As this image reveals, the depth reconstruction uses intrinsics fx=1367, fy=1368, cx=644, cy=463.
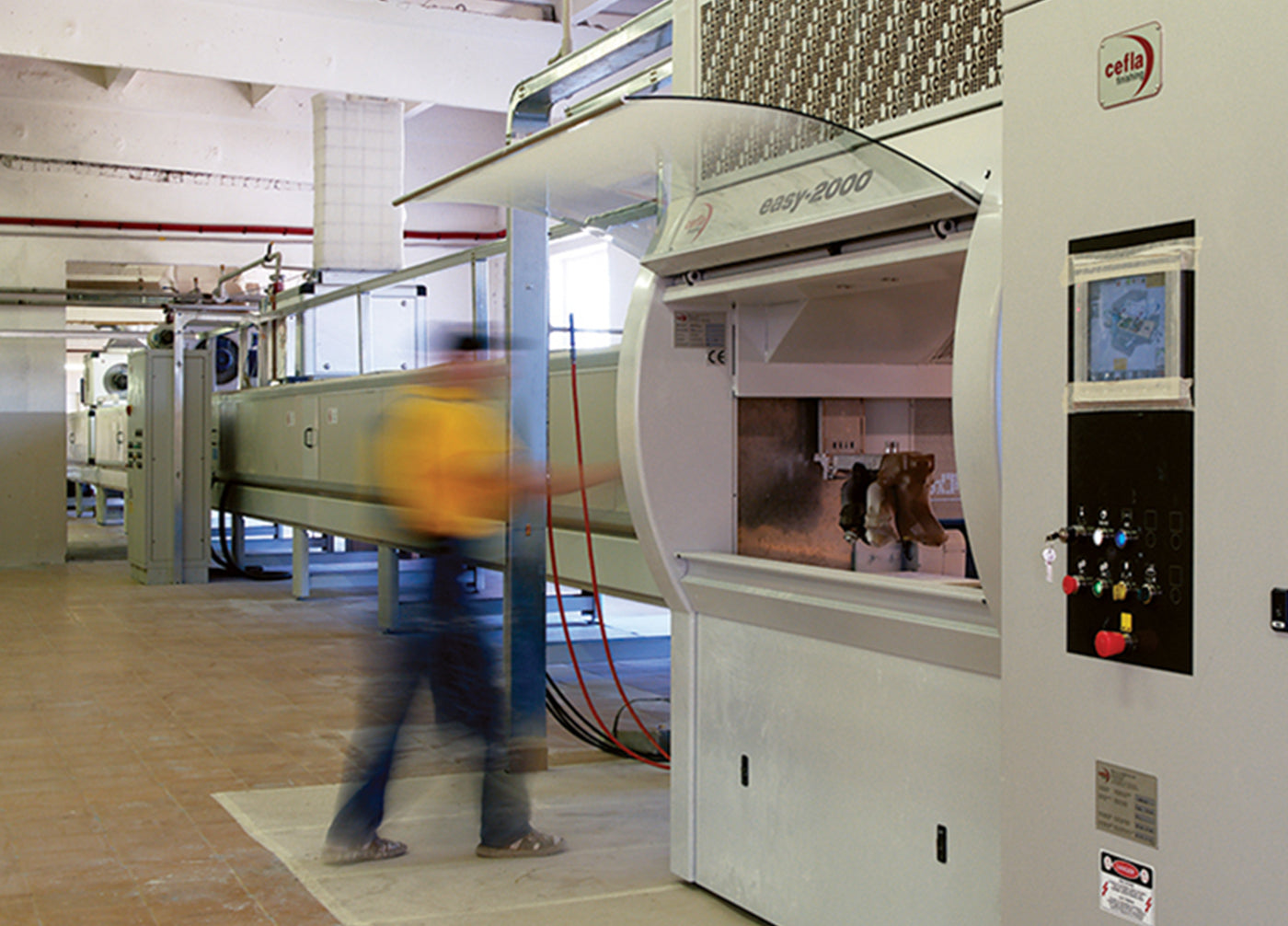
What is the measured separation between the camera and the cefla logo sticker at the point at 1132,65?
6.35 ft

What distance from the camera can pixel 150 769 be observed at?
4965 mm

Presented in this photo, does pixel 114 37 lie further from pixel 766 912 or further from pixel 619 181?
pixel 766 912

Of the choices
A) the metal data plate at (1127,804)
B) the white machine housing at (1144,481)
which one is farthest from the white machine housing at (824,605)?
the metal data plate at (1127,804)

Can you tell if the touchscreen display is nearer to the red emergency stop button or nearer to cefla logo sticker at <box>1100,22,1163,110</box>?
cefla logo sticker at <box>1100,22,1163,110</box>

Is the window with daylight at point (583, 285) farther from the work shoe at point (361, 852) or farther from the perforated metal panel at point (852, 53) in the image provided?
the perforated metal panel at point (852, 53)

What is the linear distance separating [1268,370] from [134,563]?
1081 cm

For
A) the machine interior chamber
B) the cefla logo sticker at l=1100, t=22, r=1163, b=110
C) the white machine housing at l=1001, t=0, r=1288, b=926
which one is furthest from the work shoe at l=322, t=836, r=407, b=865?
the cefla logo sticker at l=1100, t=22, r=1163, b=110

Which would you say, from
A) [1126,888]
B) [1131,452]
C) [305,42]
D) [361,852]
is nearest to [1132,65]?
[1131,452]

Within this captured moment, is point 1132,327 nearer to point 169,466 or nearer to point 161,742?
point 161,742

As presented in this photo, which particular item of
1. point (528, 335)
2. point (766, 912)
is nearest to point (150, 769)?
point (528, 335)

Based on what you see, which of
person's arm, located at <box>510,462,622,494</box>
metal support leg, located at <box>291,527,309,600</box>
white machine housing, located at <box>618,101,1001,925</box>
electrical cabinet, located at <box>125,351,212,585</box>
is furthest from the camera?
electrical cabinet, located at <box>125,351,212,585</box>

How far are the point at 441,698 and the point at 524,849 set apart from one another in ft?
1.86

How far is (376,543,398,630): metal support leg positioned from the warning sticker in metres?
6.74

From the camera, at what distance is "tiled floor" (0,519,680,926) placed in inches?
142
